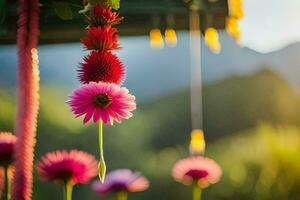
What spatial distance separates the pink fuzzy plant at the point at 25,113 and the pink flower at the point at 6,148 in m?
0.30

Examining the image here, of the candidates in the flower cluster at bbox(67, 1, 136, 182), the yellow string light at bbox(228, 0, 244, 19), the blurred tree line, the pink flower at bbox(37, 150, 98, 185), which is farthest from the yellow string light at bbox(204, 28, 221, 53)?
the blurred tree line

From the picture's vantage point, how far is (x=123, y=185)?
139 centimetres

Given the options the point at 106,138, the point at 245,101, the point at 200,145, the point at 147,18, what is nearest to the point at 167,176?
the point at 106,138

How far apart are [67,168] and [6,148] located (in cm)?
12

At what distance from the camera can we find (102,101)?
648 millimetres

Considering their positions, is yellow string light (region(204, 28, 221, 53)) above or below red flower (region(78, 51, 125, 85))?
above

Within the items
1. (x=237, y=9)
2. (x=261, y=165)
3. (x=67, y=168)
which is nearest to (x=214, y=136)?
(x=261, y=165)

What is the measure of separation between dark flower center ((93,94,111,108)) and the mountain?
1349 mm

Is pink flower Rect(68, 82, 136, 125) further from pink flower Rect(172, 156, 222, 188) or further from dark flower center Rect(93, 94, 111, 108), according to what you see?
pink flower Rect(172, 156, 222, 188)

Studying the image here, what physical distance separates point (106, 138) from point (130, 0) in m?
1.24

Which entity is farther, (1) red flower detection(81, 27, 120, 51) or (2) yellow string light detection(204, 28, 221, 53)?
(2) yellow string light detection(204, 28, 221, 53)

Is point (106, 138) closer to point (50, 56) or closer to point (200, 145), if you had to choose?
point (50, 56)

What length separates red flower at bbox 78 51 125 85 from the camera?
0.62 m

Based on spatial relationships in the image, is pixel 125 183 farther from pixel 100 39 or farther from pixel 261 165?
pixel 261 165
